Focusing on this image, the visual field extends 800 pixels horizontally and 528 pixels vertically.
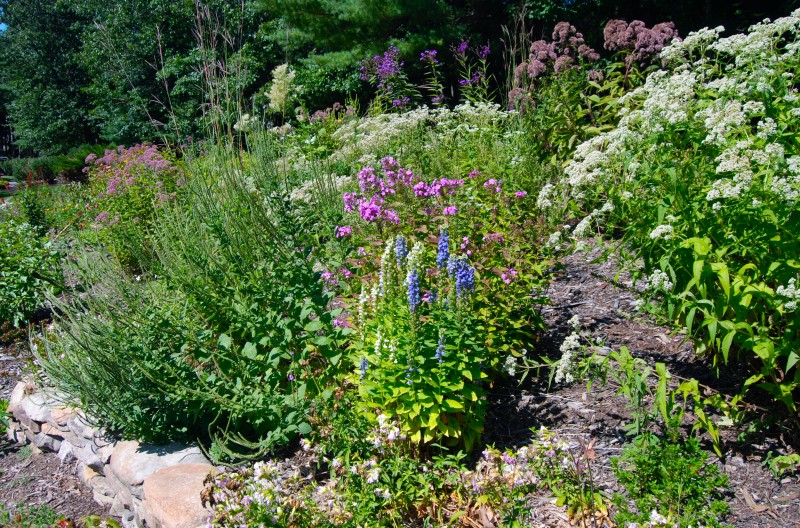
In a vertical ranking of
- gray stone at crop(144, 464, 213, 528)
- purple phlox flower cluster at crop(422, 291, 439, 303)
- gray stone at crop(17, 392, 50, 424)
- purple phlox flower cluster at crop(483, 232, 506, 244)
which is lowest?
gray stone at crop(17, 392, 50, 424)

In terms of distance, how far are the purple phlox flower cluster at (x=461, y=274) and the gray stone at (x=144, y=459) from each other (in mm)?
1817

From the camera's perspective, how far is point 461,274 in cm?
283

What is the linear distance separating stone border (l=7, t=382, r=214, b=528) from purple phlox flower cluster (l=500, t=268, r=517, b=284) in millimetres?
1922

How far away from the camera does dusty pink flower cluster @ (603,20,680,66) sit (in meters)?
5.77

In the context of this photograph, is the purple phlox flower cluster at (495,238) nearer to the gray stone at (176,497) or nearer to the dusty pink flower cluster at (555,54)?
the gray stone at (176,497)

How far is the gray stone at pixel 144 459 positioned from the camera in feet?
11.2

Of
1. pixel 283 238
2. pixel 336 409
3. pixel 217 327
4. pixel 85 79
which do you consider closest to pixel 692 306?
pixel 336 409

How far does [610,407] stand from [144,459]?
2.73 m

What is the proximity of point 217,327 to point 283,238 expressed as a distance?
74 cm

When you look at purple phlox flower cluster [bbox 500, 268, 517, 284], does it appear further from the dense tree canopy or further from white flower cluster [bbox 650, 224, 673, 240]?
the dense tree canopy

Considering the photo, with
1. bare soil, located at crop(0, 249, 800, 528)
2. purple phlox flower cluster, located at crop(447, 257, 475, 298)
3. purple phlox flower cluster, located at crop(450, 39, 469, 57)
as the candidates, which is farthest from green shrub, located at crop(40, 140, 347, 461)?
purple phlox flower cluster, located at crop(450, 39, 469, 57)

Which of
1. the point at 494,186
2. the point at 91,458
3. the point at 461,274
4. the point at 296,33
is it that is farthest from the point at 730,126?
the point at 296,33

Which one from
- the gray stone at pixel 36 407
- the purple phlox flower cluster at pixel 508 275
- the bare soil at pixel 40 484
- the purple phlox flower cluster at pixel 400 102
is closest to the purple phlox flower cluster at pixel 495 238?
the purple phlox flower cluster at pixel 508 275

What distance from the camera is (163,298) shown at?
393 cm
